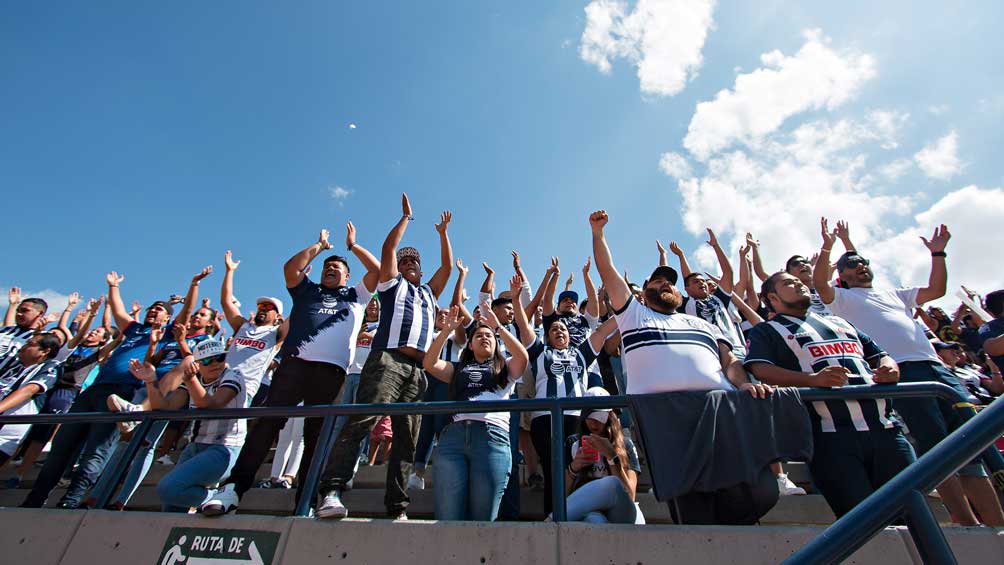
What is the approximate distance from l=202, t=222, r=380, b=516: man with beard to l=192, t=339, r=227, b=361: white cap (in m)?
0.96

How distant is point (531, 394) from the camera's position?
482cm

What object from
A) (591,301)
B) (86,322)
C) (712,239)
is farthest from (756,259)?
(86,322)

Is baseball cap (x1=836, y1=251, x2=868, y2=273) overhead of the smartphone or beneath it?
overhead

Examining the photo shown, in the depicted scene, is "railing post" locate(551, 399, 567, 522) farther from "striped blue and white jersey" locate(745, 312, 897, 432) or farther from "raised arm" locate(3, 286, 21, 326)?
"raised arm" locate(3, 286, 21, 326)

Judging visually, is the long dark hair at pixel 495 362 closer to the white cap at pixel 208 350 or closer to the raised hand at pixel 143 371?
the white cap at pixel 208 350

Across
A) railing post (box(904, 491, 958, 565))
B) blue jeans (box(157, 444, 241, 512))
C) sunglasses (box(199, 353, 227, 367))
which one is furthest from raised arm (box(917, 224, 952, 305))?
sunglasses (box(199, 353, 227, 367))

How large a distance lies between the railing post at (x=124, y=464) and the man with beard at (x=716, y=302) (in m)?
4.62

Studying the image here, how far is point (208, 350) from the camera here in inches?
179

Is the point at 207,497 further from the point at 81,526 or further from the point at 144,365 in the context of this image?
the point at 144,365

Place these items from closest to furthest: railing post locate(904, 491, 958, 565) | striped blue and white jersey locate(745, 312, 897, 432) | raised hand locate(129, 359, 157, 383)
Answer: railing post locate(904, 491, 958, 565), striped blue and white jersey locate(745, 312, 897, 432), raised hand locate(129, 359, 157, 383)

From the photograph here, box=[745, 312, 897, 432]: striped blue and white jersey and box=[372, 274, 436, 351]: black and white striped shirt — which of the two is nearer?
box=[745, 312, 897, 432]: striped blue and white jersey

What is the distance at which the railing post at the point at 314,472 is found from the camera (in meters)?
2.97

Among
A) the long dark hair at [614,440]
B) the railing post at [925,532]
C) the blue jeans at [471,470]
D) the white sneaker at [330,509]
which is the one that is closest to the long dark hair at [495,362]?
the blue jeans at [471,470]

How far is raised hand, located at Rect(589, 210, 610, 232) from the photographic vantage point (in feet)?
11.8
